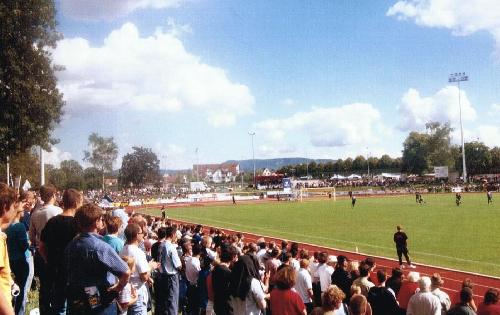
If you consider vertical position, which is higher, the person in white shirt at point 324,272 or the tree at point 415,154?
the tree at point 415,154

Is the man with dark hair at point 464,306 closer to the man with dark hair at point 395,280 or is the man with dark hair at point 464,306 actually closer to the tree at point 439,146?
the man with dark hair at point 395,280

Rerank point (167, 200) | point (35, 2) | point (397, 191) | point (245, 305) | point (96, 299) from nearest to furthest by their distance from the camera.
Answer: point (96, 299) → point (245, 305) → point (35, 2) → point (167, 200) → point (397, 191)

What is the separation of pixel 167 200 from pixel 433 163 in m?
82.7

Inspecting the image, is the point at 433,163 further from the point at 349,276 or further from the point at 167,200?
the point at 349,276

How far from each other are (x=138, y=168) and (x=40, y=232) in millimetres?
122497

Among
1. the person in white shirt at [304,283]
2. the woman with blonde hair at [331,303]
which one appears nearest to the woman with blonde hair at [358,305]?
the woman with blonde hair at [331,303]

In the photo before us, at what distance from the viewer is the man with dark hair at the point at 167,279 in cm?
916

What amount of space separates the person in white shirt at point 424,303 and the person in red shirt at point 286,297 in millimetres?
2482

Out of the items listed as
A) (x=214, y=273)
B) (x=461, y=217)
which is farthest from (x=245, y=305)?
(x=461, y=217)

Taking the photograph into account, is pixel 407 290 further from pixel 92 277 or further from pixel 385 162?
pixel 385 162

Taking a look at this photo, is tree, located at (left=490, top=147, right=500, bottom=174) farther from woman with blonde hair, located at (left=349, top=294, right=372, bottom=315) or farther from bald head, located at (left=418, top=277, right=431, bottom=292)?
woman with blonde hair, located at (left=349, top=294, right=372, bottom=315)

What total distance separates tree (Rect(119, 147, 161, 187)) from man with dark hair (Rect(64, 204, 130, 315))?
409 ft

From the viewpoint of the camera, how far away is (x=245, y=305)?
702cm

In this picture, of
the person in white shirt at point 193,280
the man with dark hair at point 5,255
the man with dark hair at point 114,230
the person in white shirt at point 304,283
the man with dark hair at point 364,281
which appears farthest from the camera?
the person in white shirt at point 193,280
